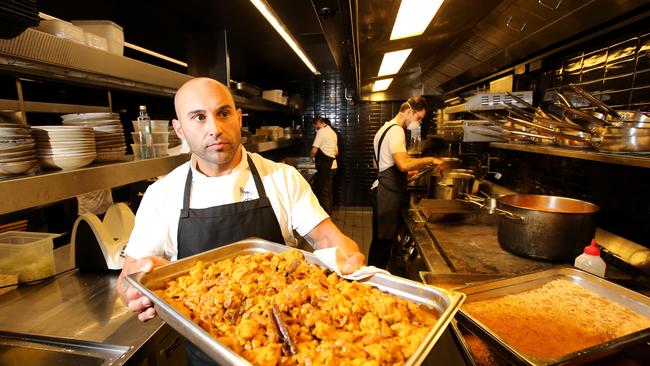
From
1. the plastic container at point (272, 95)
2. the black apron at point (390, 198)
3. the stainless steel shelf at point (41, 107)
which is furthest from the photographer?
the plastic container at point (272, 95)

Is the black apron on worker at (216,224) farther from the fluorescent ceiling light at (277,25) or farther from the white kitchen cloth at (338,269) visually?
the fluorescent ceiling light at (277,25)

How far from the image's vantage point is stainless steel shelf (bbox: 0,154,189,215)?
102 centimetres

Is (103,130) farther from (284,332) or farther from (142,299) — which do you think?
(284,332)

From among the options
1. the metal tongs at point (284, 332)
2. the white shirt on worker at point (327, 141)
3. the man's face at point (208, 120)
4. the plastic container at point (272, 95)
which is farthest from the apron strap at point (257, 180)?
the white shirt on worker at point (327, 141)

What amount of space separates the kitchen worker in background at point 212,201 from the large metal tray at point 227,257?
0.27 m

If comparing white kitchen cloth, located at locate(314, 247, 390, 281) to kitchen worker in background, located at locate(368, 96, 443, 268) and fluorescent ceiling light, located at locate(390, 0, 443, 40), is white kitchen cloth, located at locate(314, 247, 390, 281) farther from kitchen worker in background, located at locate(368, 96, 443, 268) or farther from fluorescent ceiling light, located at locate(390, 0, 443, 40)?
kitchen worker in background, located at locate(368, 96, 443, 268)

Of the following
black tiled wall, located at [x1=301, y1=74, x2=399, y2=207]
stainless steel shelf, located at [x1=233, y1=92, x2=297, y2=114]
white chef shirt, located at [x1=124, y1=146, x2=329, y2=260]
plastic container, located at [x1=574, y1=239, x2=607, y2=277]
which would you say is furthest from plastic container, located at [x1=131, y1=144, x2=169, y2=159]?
black tiled wall, located at [x1=301, y1=74, x2=399, y2=207]

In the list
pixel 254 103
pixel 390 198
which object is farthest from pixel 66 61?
pixel 390 198

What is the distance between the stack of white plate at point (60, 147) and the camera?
4.35 feet

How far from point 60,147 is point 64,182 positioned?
21cm

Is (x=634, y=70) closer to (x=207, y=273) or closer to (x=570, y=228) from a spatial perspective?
(x=570, y=228)

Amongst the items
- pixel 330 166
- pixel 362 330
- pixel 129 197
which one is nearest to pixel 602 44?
pixel 362 330

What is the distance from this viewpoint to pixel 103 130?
1.66 meters

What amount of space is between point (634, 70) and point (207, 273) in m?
2.59
